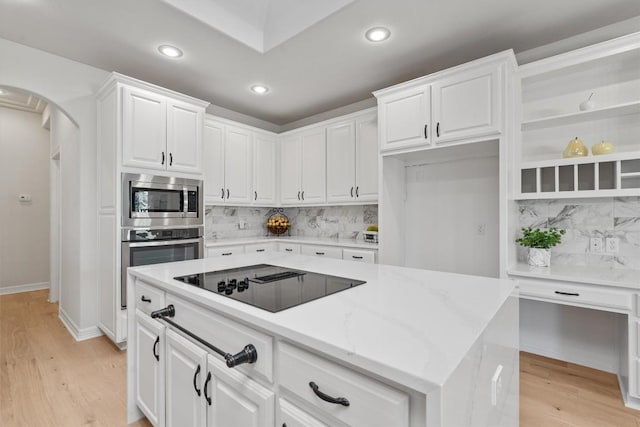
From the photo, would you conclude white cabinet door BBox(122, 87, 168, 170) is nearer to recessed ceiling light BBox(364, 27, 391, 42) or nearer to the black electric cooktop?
the black electric cooktop

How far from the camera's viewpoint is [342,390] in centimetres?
72

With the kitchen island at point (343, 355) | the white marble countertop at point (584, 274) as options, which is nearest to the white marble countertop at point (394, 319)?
the kitchen island at point (343, 355)

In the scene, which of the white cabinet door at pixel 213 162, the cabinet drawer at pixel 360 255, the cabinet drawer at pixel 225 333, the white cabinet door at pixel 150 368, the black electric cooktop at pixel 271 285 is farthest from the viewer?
the white cabinet door at pixel 213 162

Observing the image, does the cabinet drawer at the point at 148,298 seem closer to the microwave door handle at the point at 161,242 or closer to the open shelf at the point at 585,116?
the microwave door handle at the point at 161,242

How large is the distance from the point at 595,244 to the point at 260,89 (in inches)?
137

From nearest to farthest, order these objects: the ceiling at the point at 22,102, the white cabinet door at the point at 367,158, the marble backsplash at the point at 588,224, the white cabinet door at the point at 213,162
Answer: the marble backsplash at the point at 588,224 < the white cabinet door at the point at 367,158 < the white cabinet door at the point at 213,162 < the ceiling at the point at 22,102

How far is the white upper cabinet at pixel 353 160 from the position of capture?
11.3ft

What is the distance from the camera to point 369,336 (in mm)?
757

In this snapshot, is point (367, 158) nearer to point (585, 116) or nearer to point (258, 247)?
point (258, 247)

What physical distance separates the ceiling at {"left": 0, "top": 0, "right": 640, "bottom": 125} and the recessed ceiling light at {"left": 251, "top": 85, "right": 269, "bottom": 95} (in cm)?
12

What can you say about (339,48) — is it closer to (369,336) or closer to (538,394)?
(369,336)

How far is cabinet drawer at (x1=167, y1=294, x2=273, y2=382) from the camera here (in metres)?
0.92

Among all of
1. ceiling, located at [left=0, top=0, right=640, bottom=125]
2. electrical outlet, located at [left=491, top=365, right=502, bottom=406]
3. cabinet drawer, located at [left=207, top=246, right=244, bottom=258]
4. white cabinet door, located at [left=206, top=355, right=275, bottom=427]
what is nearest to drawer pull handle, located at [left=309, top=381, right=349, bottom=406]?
white cabinet door, located at [left=206, top=355, right=275, bottom=427]

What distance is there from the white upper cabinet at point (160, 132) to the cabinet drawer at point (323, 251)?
1504 mm
